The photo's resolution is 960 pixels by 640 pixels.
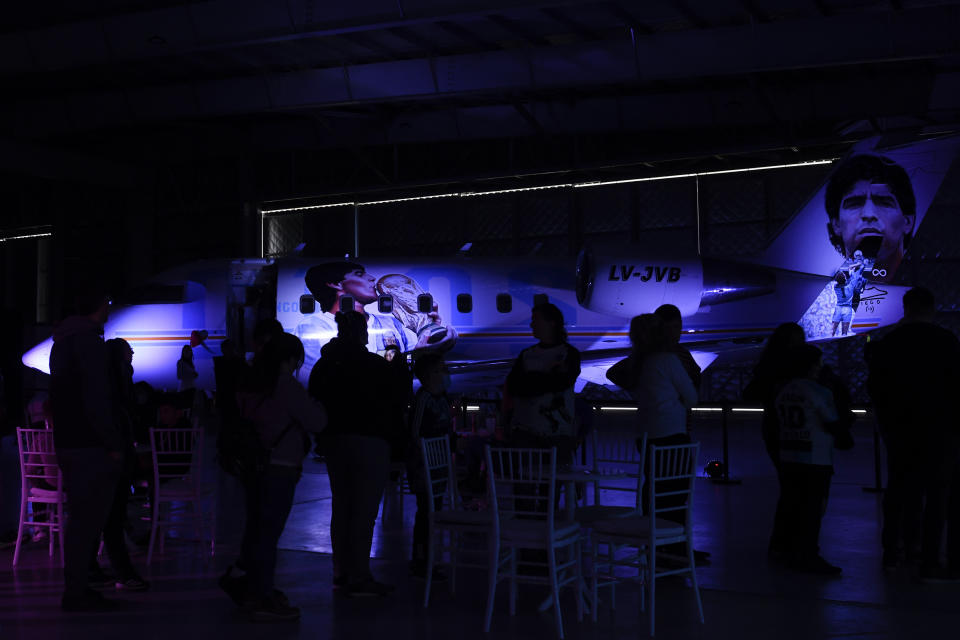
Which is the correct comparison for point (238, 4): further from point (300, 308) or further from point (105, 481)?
point (105, 481)

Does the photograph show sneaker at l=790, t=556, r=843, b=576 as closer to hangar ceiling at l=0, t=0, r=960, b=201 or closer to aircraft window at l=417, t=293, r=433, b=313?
hangar ceiling at l=0, t=0, r=960, b=201

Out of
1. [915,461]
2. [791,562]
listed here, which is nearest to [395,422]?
[791,562]

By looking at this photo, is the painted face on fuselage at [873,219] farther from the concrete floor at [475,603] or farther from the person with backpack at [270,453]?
the person with backpack at [270,453]

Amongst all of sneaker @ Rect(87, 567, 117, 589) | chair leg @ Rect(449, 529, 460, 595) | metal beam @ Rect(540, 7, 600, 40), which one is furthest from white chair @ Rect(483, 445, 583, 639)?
metal beam @ Rect(540, 7, 600, 40)

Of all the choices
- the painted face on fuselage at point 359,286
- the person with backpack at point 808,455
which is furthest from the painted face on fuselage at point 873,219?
the person with backpack at point 808,455

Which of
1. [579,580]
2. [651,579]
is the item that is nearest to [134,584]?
[579,580]

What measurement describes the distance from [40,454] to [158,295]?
9.64m

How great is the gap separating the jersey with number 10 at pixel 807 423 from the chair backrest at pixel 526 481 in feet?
6.10

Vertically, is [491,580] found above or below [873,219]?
below

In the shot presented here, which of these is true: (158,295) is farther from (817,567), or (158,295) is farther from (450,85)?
(817,567)

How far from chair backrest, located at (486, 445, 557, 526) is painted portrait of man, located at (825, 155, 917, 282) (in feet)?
33.1

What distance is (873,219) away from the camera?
48.9 ft

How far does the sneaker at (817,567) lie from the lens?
21.5 ft

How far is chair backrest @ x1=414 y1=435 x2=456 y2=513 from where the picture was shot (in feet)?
19.7
